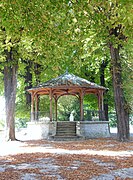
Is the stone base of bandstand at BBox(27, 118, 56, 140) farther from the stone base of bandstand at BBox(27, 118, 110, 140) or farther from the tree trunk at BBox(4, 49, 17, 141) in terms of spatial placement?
the tree trunk at BBox(4, 49, 17, 141)

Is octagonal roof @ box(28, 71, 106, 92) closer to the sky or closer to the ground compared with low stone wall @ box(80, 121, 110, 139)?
closer to the sky

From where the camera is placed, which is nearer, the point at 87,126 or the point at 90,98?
the point at 87,126

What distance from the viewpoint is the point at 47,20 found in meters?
7.28

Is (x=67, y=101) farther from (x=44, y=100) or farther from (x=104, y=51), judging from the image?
(x=104, y=51)

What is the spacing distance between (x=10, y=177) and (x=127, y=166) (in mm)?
3464

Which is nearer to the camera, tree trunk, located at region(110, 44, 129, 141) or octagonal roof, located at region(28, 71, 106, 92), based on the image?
tree trunk, located at region(110, 44, 129, 141)

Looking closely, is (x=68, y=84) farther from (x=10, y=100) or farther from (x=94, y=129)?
(x=10, y=100)

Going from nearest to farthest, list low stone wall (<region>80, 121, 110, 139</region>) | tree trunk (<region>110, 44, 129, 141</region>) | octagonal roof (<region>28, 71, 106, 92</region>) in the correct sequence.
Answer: tree trunk (<region>110, 44, 129, 141</region>), low stone wall (<region>80, 121, 110, 139</region>), octagonal roof (<region>28, 71, 106, 92</region>)

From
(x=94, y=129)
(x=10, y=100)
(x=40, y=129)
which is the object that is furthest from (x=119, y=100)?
(x=10, y=100)

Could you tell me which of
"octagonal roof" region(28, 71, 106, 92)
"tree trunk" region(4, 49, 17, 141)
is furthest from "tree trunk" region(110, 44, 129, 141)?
"tree trunk" region(4, 49, 17, 141)

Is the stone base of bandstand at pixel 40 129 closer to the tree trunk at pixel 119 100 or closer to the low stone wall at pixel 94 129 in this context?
the low stone wall at pixel 94 129

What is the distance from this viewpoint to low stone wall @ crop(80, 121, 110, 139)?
18.2 m

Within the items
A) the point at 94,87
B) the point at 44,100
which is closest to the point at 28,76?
the point at 44,100

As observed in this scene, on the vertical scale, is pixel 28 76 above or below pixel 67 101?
above
